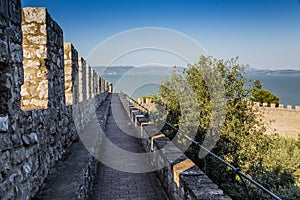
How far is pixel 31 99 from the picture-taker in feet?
11.7

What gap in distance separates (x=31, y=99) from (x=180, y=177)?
7.43 feet

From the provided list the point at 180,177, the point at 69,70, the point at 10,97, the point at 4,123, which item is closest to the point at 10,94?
the point at 10,97

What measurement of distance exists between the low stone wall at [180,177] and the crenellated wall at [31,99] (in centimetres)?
168

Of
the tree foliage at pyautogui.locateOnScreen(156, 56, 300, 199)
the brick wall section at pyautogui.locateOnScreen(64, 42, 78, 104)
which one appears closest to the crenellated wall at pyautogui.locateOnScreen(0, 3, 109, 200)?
the brick wall section at pyautogui.locateOnScreen(64, 42, 78, 104)

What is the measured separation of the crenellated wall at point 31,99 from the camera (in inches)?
87.9

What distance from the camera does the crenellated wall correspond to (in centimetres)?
223

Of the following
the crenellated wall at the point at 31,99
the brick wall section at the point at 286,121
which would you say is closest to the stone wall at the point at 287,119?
the brick wall section at the point at 286,121

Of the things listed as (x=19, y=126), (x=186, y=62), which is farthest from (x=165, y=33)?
(x=19, y=126)

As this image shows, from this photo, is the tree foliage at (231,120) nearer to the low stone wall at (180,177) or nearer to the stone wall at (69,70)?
the low stone wall at (180,177)

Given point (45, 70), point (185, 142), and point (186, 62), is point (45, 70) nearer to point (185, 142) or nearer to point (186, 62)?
point (185, 142)

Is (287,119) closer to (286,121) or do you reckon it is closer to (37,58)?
→ (286,121)

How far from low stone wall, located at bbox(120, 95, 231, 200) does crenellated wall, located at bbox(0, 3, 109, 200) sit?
1.68 metres

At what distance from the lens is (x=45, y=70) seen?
3525 millimetres

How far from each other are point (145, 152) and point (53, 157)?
3.31m
